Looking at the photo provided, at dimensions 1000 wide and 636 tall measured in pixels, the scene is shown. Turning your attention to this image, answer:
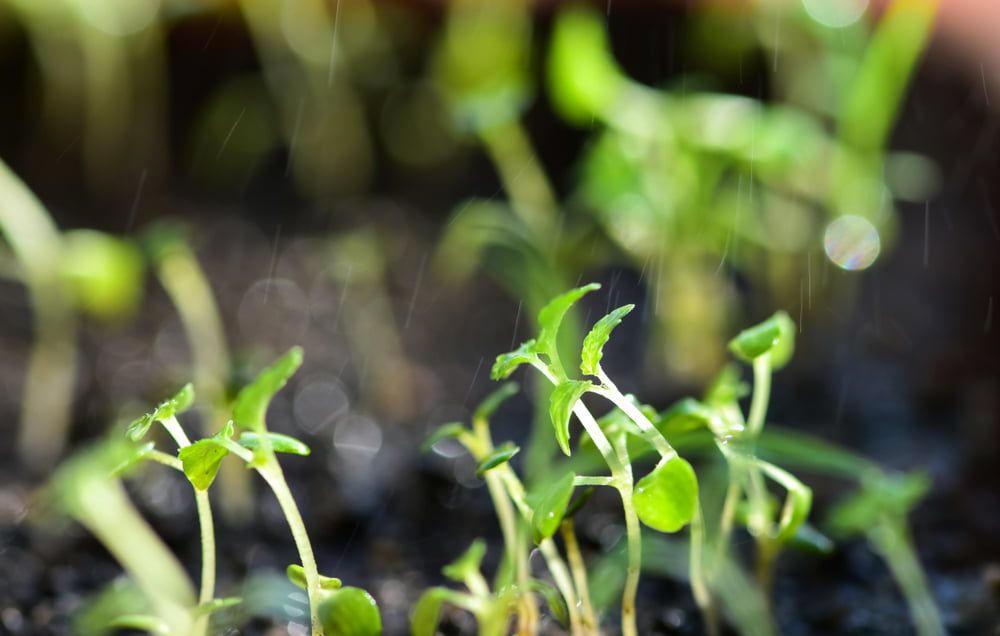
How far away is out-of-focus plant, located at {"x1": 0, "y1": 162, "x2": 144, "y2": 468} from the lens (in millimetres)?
810

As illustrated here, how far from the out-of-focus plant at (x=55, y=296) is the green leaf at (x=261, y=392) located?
431 millimetres

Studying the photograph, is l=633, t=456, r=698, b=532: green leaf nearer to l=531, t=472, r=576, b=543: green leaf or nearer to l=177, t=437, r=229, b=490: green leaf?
l=531, t=472, r=576, b=543: green leaf

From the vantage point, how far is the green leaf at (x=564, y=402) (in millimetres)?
406

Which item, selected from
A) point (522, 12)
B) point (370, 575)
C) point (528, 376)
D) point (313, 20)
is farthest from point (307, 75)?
point (370, 575)

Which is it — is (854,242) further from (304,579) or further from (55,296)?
(55,296)

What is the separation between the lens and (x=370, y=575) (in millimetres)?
729

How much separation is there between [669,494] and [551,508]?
5 centimetres

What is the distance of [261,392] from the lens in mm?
416

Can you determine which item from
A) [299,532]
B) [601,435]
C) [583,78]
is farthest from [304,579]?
[583,78]

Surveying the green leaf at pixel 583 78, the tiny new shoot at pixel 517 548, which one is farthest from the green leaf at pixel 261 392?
the green leaf at pixel 583 78

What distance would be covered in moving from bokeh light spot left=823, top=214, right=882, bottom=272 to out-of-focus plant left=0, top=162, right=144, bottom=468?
2.09 feet

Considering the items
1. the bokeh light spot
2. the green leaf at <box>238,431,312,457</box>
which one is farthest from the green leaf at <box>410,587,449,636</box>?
the bokeh light spot

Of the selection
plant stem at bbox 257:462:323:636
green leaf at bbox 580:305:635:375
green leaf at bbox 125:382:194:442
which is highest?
green leaf at bbox 580:305:635:375

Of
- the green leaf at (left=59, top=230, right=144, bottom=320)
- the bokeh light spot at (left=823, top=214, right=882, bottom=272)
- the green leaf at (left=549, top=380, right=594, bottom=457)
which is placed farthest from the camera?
the bokeh light spot at (left=823, top=214, right=882, bottom=272)
